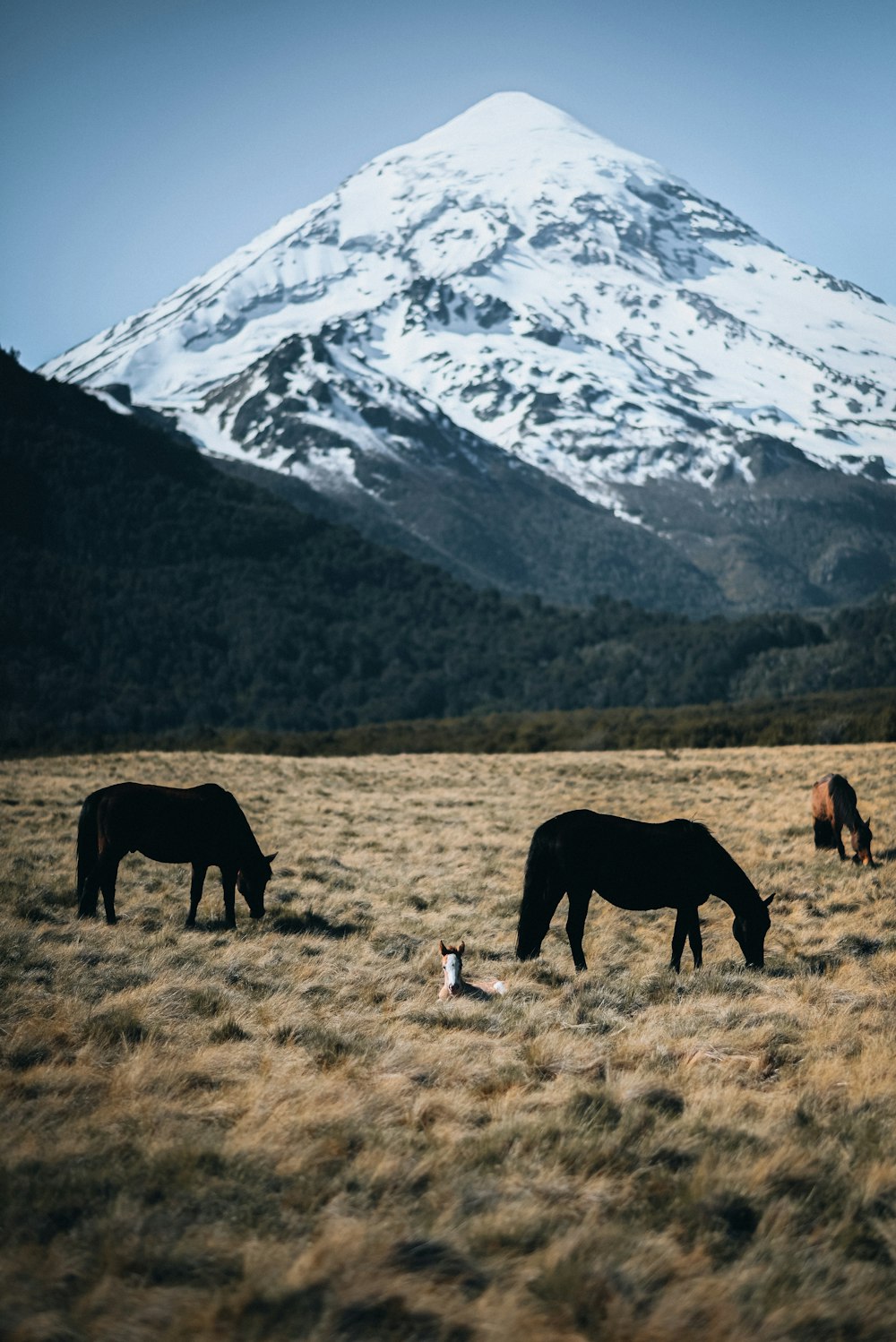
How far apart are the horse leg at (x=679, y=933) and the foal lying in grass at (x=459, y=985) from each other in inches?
86.2

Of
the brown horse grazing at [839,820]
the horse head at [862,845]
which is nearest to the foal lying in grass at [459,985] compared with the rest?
the horse head at [862,845]

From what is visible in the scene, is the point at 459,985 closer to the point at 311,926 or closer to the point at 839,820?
the point at 311,926

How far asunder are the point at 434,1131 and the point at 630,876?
4754 mm

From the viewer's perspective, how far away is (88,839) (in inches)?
514

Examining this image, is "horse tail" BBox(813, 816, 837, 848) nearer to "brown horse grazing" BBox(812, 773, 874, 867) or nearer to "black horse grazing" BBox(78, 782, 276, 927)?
"brown horse grazing" BBox(812, 773, 874, 867)

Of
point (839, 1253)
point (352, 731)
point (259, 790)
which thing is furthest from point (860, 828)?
point (352, 731)

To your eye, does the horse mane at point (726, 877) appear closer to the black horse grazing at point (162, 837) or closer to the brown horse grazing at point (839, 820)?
the black horse grazing at point (162, 837)

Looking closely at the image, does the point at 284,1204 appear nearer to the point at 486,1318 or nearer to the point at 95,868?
the point at 486,1318

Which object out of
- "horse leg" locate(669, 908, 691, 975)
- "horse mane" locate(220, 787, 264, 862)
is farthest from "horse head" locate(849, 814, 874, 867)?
"horse mane" locate(220, 787, 264, 862)

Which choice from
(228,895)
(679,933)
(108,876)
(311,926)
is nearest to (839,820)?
(679,933)

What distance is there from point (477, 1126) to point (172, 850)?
7.13 metres

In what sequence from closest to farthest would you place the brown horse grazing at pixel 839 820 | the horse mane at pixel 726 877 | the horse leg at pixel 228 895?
1. the horse mane at pixel 726 877
2. the horse leg at pixel 228 895
3. the brown horse grazing at pixel 839 820

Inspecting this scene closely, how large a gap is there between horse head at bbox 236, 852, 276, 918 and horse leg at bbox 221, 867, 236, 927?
26 cm

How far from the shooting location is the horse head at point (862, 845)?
691 inches
